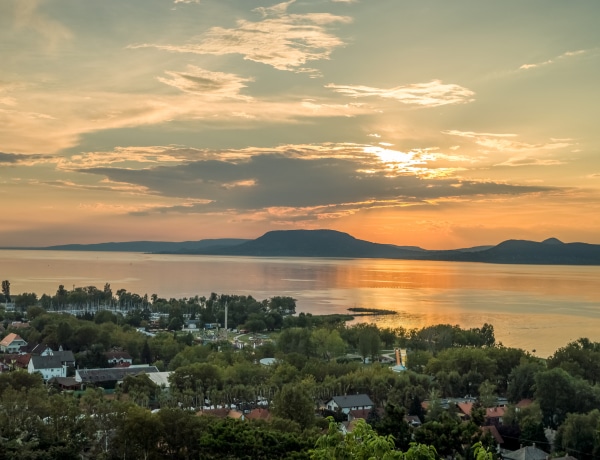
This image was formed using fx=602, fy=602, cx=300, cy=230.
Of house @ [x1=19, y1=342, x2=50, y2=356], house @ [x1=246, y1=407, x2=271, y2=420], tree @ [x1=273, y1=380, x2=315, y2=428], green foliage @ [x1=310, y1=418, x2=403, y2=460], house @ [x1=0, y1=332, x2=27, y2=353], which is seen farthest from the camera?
house @ [x1=0, y1=332, x2=27, y2=353]

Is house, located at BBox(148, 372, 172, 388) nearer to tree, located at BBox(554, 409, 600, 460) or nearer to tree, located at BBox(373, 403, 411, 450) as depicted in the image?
tree, located at BBox(373, 403, 411, 450)

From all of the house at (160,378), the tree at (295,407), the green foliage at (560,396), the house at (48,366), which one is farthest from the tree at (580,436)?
the house at (48,366)

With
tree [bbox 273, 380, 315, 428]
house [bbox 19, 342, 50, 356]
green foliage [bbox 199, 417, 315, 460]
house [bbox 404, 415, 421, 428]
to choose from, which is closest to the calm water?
house [bbox 404, 415, 421, 428]

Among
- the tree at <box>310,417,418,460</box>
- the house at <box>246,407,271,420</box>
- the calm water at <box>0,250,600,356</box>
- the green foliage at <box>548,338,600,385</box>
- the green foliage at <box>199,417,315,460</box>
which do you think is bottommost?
the calm water at <box>0,250,600,356</box>

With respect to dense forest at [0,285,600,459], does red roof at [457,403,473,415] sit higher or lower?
lower

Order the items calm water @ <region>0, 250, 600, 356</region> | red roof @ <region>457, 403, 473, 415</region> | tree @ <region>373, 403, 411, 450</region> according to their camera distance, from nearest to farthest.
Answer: tree @ <region>373, 403, 411, 450</region> → red roof @ <region>457, 403, 473, 415</region> → calm water @ <region>0, 250, 600, 356</region>

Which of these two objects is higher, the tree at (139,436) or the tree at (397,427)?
the tree at (397,427)

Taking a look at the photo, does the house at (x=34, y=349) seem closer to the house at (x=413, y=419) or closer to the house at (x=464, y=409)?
the house at (x=413, y=419)
